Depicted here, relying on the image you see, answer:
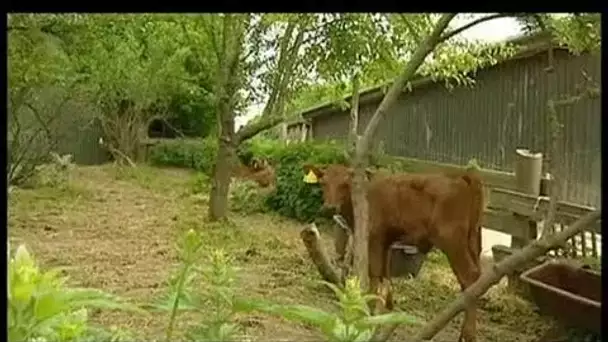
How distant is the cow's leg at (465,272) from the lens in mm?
1076

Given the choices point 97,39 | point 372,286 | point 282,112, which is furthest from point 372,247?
point 97,39

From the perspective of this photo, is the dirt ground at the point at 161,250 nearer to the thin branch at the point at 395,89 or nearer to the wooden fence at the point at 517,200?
the wooden fence at the point at 517,200

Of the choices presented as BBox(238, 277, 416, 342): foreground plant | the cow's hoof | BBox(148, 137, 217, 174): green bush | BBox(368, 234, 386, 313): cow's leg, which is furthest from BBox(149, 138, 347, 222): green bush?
the cow's hoof

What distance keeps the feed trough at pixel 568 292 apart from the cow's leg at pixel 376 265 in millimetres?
199

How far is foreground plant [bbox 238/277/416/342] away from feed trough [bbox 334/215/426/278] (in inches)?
5.2

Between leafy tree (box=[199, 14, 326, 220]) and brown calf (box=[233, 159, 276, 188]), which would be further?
brown calf (box=[233, 159, 276, 188])

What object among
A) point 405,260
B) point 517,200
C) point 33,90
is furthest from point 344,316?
point 33,90

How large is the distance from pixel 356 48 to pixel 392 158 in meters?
0.18

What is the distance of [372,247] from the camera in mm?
1239

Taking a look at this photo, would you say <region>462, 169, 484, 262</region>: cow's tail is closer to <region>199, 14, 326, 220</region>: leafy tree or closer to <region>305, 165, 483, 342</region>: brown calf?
<region>305, 165, 483, 342</region>: brown calf

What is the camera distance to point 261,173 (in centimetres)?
129

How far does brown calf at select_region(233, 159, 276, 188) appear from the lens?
4.19ft

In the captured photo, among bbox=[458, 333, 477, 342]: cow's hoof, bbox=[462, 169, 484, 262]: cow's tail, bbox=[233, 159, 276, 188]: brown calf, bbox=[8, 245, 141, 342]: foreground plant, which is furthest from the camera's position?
bbox=[233, 159, 276, 188]: brown calf

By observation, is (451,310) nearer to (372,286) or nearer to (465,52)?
(372,286)
